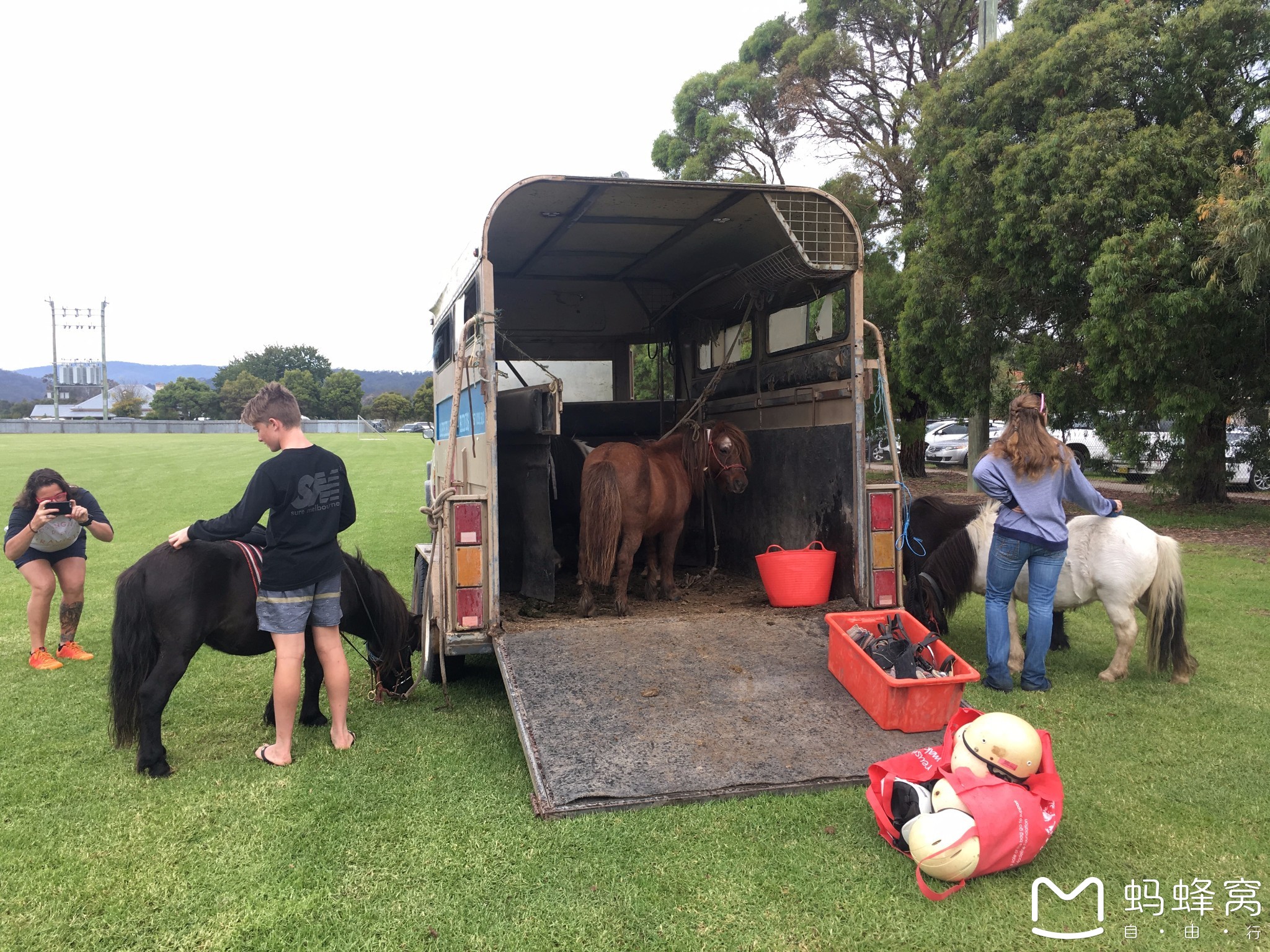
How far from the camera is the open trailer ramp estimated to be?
324cm

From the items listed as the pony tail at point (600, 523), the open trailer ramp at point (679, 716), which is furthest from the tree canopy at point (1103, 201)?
the open trailer ramp at point (679, 716)

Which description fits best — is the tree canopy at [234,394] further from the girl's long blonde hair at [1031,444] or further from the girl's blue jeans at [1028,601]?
the girl's long blonde hair at [1031,444]

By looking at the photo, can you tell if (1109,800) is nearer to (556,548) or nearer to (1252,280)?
(556,548)

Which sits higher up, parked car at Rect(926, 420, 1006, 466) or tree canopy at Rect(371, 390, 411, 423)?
tree canopy at Rect(371, 390, 411, 423)

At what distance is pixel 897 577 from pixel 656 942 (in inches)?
118

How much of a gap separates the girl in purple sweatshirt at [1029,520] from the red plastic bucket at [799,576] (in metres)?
0.94

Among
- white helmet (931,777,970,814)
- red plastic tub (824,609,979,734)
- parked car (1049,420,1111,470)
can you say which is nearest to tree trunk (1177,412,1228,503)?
parked car (1049,420,1111,470)

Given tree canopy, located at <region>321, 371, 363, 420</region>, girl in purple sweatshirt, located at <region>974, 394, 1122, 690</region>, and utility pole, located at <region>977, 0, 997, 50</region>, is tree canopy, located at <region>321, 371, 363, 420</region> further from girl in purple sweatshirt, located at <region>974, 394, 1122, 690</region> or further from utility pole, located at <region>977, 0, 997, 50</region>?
girl in purple sweatshirt, located at <region>974, 394, 1122, 690</region>

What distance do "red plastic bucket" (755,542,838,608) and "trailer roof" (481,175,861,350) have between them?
174 centimetres

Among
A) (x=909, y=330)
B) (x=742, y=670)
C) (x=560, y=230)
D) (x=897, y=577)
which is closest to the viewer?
(x=742, y=670)

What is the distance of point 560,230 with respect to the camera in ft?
18.8

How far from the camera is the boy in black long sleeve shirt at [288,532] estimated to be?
11.9 ft

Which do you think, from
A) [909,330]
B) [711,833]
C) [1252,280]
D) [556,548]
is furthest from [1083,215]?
[711,833]

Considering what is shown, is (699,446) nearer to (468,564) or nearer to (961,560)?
(961,560)
